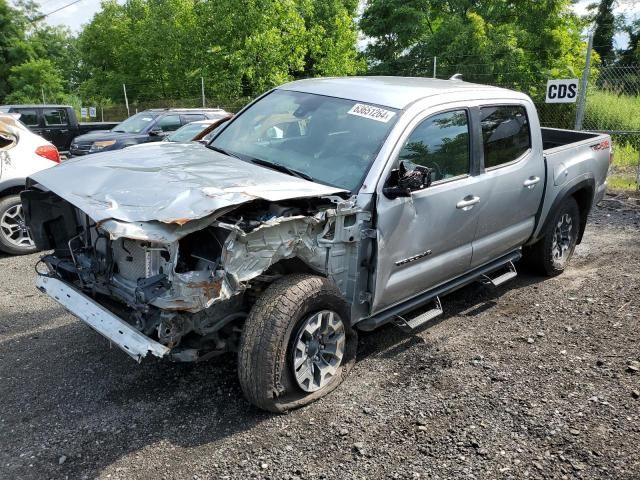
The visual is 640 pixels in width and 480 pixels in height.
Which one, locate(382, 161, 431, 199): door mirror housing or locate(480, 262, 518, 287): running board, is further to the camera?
locate(480, 262, 518, 287): running board

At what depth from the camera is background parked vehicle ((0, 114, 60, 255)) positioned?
6.43 metres

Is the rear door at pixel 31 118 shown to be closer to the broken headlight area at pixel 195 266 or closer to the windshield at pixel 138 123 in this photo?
the windshield at pixel 138 123

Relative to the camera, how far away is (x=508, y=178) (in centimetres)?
453

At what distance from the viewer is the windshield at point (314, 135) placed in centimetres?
366

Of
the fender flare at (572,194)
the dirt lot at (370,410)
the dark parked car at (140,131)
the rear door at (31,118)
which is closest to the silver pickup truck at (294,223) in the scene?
the dirt lot at (370,410)

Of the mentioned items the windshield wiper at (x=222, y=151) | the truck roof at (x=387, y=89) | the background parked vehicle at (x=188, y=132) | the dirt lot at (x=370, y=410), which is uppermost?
the truck roof at (x=387, y=89)

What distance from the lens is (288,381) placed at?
325 centimetres

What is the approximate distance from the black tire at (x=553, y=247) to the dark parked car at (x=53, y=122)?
14.1 metres

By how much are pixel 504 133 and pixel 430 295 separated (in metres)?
1.57

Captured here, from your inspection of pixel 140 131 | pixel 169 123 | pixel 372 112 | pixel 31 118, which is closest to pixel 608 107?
pixel 169 123

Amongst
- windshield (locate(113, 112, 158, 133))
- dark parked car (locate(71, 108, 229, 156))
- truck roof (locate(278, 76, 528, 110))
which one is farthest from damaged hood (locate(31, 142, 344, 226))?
windshield (locate(113, 112, 158, 133))

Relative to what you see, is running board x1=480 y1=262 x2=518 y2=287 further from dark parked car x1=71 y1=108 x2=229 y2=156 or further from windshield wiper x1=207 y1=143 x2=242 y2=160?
dark parked car x1=71 y1=108 x2=229 y2=156

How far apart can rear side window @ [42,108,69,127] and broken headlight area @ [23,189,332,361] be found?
45.1 feet

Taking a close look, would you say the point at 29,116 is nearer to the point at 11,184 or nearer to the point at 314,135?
the point at 11,184
